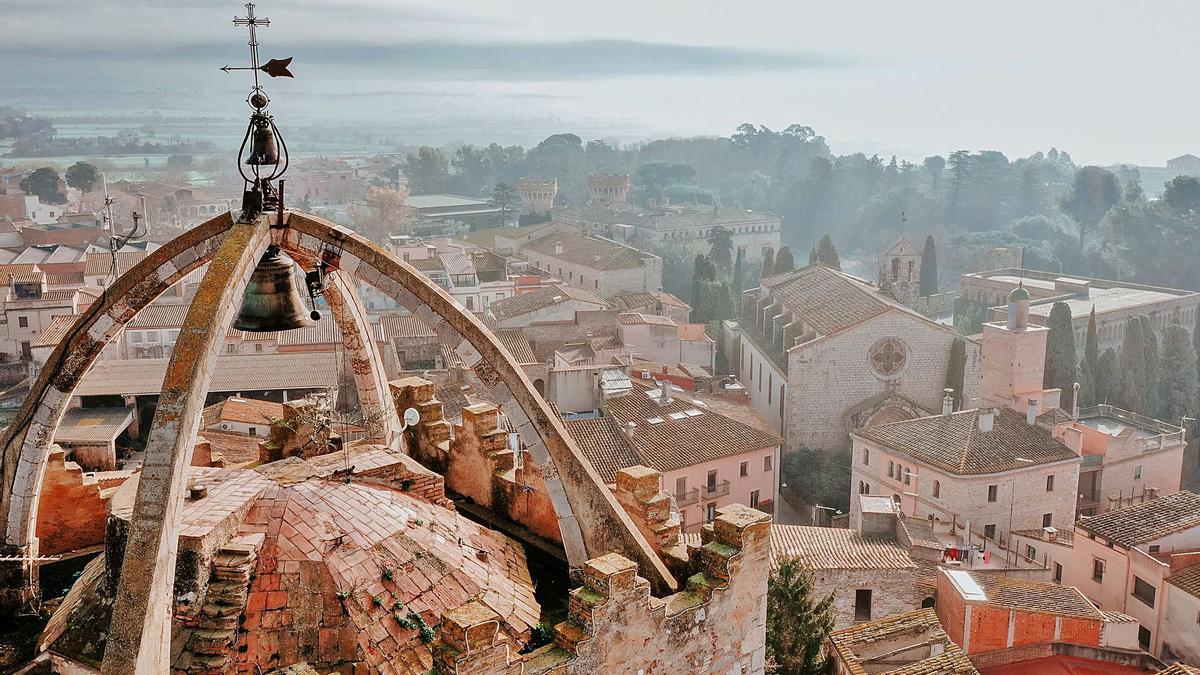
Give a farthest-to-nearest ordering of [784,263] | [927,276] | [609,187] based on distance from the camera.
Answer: [609,187] < [927,276] < [784,263]

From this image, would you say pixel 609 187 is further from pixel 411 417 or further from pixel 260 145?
pixel 260 145

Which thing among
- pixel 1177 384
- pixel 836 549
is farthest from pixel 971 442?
pixel 1177 384

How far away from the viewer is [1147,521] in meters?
25.2

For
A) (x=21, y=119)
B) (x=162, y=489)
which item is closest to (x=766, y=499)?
(x=162, y=489)

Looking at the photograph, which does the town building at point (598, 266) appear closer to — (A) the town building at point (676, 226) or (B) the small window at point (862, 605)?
(A) the town building at point (676, 226)

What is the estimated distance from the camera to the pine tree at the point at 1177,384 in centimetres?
4744

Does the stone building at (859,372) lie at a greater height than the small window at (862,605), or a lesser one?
greater

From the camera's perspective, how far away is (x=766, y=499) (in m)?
32.2

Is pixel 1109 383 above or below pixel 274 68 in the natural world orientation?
below

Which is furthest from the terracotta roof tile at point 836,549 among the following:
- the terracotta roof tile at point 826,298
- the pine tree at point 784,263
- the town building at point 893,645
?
the pine tree at point 784,263

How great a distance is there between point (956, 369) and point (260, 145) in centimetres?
3689

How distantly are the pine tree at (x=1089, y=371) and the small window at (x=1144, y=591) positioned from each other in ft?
70.5

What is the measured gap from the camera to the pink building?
29.0m

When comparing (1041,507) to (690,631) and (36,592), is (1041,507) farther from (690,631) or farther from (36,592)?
(36,592)
